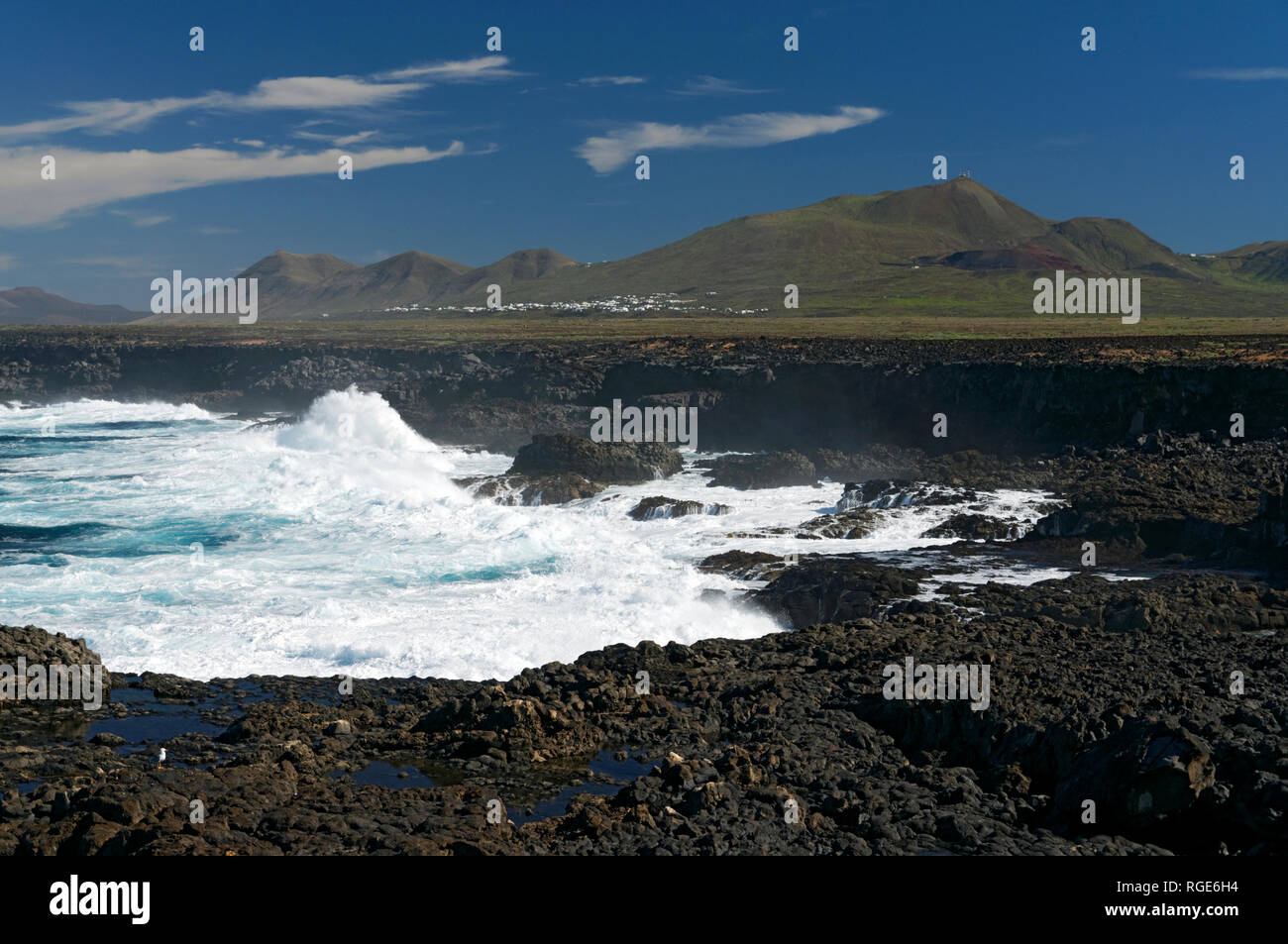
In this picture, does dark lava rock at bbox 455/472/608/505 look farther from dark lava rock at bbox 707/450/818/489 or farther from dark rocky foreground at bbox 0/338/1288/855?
dark lava rock at bbox 707/450/818/489

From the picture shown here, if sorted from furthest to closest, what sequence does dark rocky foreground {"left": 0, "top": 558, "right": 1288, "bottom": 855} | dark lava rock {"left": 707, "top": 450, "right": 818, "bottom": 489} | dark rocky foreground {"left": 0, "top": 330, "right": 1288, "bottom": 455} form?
1. dark rocky foreground {"left": 0, "top": 330, "right": 1288, "bottom": 455}
2. dark lava rock {"left": 707, "top": 450, "right": 818, "bottom": 489}
3. dark rocky foreground {"left": 0, "top": 558, "right": 1288, "bottom": 855}

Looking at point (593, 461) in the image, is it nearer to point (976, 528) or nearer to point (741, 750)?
point (976, 528)

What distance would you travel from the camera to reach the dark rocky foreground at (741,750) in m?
12.6

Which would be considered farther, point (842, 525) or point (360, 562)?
point (842, 525)

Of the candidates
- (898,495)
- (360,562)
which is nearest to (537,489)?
(360,562)

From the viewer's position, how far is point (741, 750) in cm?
1553

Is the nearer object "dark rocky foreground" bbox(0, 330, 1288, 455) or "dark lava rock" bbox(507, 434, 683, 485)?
"dark lava rock" bbox(507, 434, 683, 485)

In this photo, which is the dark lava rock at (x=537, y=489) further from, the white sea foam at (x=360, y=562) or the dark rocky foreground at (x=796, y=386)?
the dark rocky foreground at (x=796, y=386)

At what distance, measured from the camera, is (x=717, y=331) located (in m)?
89.7

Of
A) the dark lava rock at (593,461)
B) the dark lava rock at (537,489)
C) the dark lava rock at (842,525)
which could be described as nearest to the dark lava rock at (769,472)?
the dark lava rock at (593,461)

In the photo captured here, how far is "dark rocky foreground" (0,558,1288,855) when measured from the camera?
41.3 feet

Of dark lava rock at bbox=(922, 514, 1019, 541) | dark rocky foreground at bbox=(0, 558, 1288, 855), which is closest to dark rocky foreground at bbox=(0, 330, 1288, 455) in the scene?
dark lava rock at bbox=(922, 514, 1019, 541)

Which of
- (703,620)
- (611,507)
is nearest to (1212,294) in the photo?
(611,507)

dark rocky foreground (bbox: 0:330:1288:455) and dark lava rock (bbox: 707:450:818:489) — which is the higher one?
dark rocky foreground (bbox: 0:330:1288:455)
